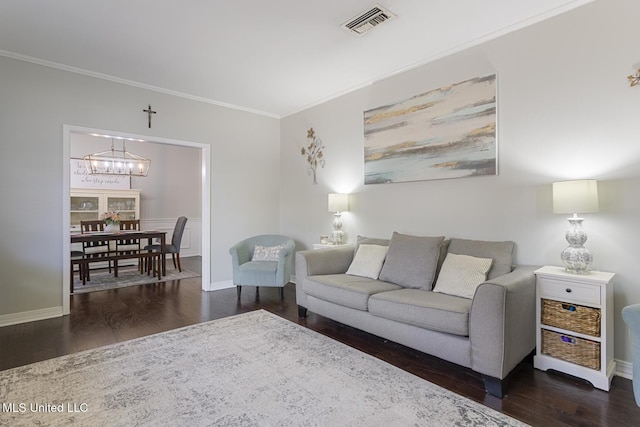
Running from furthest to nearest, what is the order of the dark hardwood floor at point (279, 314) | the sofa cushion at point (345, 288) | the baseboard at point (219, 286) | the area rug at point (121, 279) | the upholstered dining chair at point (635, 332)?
1. the area rug at point (121, 279)
2. the baseboard at point (219, 286)
3. the sofa cushion at point (345, 288)
4. the dark hardwood floor at point (279, 314)
5. the upholstered dining chair at point (635, 332)

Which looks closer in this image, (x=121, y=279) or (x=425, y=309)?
(x=425, y=309)

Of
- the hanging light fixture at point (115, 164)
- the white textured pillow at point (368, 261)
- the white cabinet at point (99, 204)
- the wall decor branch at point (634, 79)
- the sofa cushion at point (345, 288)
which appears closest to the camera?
the wall decor branch at point (634, 79)

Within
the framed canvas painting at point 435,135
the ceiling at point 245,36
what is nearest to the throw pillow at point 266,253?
the framed canvas painting at point 435,135

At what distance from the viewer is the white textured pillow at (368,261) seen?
332cm

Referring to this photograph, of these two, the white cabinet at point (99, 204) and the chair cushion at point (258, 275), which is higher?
the white cabinet at point (99, 204)

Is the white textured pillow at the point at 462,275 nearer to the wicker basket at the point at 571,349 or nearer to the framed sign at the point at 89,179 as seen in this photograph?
the wicker basket at the point at 571,349

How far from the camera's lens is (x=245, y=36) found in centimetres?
296

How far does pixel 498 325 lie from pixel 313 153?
3.47 m

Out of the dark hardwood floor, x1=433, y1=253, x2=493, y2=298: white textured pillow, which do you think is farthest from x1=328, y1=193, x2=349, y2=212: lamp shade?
x1=433, y1=253, x2=493, y2=298: white textured pillow

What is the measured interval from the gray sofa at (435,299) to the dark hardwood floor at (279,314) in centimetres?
14

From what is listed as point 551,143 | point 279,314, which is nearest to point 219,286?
point 279,314

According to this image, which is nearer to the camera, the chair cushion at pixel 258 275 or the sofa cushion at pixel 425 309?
the sofa cushion at pixel 425 309

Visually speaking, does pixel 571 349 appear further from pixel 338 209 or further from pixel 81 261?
pixel 81 261

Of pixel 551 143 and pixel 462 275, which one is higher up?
pixel 551 143
